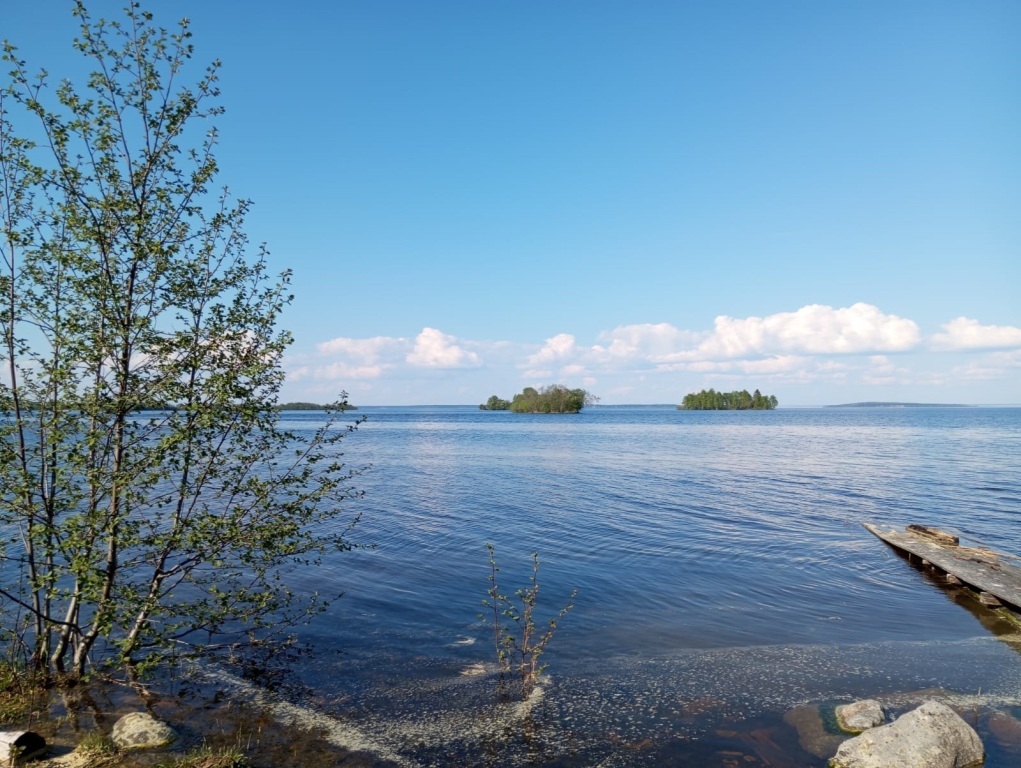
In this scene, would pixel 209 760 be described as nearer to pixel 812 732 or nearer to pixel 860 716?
pixel 812 732

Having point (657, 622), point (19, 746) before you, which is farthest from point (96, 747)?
point (657, 622)

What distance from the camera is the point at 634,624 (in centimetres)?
1446

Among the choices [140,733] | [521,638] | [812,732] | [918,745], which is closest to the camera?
[918,745]

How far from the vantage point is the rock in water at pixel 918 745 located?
26.3ft

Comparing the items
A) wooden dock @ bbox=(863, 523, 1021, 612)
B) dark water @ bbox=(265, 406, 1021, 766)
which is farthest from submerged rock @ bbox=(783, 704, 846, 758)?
wooden dock @ bbox=(863, 523, 1021, 612)

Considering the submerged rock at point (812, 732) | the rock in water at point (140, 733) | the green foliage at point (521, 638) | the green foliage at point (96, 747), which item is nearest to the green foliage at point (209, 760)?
the rock in water at point (140, 733)

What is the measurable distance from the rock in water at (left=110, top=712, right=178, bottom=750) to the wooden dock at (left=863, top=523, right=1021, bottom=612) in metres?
18.5

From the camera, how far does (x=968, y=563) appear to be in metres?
19.0

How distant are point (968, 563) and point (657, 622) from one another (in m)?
11.5

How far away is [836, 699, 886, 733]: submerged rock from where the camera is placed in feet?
30.2

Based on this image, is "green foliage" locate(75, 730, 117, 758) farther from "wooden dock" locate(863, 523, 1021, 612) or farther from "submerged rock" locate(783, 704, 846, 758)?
"wooden dock" locate(863, 523, 1021, 612)

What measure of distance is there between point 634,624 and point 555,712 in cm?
500

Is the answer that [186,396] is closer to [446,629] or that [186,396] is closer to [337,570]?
[446,629]

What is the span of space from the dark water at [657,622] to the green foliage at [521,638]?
36cm
